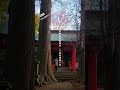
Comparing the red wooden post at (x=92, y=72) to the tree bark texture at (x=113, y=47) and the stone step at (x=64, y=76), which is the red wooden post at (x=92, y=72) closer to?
the tree bark texture at (x=113, y=47)

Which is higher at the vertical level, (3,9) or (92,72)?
(3,9)

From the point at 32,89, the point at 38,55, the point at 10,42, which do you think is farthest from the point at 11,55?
the point at 38,55

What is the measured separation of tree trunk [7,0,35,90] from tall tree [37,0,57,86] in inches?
745

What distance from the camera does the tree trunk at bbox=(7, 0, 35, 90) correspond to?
941 cm

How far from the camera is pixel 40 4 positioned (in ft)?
104

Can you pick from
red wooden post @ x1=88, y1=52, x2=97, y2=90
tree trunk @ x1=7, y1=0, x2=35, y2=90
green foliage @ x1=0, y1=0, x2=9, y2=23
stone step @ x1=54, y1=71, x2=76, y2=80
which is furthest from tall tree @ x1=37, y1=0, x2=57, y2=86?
tree trunk @ x1=7, y1=0, x2=35, y2=90

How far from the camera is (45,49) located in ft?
100

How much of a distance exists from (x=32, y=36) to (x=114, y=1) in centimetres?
407

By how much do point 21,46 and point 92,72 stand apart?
197 inches

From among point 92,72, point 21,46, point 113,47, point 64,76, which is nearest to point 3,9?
point 92,72

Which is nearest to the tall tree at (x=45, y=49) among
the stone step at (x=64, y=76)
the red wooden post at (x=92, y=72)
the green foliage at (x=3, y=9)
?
the stone step at (x=64, y=76)

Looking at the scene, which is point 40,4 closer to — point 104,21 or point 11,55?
point 104,21

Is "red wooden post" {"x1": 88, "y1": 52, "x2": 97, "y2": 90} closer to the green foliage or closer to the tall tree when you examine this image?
the green foliage

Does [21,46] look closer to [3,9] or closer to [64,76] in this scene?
[3,9]
